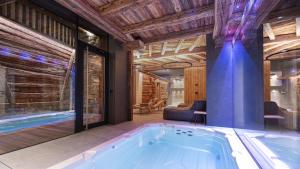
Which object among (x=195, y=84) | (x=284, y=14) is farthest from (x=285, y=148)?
(x=195, y=84)

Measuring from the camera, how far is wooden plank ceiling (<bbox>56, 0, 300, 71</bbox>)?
2930mm

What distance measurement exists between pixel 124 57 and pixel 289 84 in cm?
482

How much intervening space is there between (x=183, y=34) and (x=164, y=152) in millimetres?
3494

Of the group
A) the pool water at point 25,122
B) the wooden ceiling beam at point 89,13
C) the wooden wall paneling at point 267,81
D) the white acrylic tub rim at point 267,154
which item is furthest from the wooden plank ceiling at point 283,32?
the pool water at point 25,122

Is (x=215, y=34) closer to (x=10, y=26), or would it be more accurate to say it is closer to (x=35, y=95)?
(x=10, y=26)

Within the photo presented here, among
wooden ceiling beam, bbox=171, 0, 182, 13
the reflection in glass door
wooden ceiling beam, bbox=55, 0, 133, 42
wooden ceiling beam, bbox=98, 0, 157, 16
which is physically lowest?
the reflection in glass door

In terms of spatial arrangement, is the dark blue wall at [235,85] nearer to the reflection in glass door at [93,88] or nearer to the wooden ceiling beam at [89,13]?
the wooden ceiling beam at [89,13]

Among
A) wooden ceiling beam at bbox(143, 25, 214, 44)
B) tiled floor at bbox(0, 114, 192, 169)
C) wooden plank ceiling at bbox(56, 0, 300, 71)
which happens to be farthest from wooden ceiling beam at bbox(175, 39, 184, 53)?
tiled floor at bbox(0, 114, 192, 169)

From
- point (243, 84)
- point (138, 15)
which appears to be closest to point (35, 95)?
point (138, 15)

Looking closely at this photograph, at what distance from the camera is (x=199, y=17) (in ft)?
12.0

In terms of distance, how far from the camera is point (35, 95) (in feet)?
22.1

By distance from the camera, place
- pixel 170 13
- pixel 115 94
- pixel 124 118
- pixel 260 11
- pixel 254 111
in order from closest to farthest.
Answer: pixel 260 11 → pixel 170 13 → pixel 254 111 → pixel 115 94 → pixel 124 118

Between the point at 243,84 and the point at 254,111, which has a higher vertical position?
the point at 243,84

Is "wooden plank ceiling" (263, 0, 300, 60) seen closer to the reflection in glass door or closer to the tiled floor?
the tiled floor
